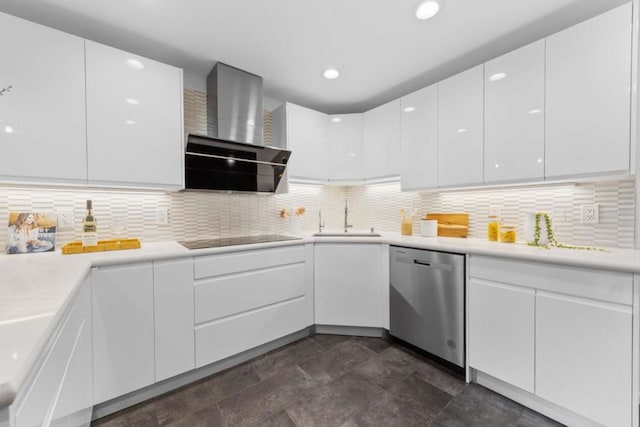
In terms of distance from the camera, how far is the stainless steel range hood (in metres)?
2.04

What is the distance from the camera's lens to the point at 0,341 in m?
0.50

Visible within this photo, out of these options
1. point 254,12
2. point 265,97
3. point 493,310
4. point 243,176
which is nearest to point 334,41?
point 254,12

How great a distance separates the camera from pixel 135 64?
1726mm

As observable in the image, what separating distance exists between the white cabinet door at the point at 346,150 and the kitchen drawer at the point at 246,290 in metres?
1.12

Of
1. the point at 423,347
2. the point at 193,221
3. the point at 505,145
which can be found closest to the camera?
the point at 505,145

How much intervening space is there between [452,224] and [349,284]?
1055 millimetres

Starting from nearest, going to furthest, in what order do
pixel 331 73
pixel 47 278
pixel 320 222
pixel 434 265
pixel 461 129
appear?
pixel 47 278, pixel 434 265, pixel 461 129, pixel 331 73, pixel 320 222

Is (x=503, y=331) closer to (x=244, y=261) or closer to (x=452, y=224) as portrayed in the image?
(x=452, y=224)

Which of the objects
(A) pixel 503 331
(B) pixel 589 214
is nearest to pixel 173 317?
(A) pixel 503 331

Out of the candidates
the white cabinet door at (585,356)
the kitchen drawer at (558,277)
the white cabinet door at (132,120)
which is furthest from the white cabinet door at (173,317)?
the white cabinet door at (585,356)

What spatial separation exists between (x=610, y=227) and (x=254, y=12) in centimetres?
252

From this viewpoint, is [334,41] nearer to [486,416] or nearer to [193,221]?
[193,221]

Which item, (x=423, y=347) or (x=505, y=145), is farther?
(x=423, y=347)

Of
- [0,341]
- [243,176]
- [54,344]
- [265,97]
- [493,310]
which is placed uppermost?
[265,97]
